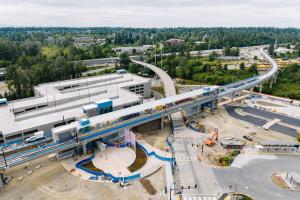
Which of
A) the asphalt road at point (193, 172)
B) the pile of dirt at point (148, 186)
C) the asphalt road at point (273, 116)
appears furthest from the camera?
the asphalt road at point (273, 116)

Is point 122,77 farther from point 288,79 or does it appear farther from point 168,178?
point 288,79

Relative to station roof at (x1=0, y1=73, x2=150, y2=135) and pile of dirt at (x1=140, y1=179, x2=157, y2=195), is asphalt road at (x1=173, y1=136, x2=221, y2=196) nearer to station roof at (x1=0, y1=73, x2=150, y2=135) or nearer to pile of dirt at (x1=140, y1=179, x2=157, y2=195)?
pile of dirt at (x1=140, y1=179, x2=157, y2=195)

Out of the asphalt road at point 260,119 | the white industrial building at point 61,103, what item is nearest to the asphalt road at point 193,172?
the white industrial building at point 61,103

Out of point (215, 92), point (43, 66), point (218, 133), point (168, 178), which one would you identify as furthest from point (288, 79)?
point (43, 66)

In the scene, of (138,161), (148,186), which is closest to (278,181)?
(148,186)

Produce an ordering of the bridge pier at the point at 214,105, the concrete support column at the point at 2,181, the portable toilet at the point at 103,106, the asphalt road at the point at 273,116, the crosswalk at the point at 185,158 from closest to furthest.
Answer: the concrete support column at the point at 2,181, the crosswalk at the point at 185,158, the portable toilet at the point at 103,106, the asphalt road at the point at 273,116, the bridge pier at the point at 214,105

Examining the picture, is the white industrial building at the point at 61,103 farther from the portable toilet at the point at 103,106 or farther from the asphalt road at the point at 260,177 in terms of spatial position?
the asphalt road at the point at 260,177

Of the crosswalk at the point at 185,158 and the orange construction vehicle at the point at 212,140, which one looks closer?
the crosswalk at the point at 185,158

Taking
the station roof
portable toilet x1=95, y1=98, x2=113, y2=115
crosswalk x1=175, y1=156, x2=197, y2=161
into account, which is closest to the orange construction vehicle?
crosswalk x1=175, y1=156, x2=197, y2=161
